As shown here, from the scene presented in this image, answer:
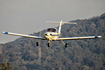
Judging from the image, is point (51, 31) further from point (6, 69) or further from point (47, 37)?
point (6, 69)

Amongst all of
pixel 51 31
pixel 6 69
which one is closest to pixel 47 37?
pixel 51 31

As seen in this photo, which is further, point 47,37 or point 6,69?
point 6,69

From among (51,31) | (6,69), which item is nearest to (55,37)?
(51,31)

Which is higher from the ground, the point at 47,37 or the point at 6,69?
the point at 47,37

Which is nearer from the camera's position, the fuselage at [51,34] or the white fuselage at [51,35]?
the white fuselage at [51,35]

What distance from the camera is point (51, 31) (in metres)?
57.1

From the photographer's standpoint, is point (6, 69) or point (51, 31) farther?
point (6, 69)

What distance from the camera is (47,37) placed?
180ft

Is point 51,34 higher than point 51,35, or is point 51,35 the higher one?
point 51,34

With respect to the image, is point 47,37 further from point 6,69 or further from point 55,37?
point 6,69

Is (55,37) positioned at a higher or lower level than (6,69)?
higher

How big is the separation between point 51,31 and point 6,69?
6412 centimetres

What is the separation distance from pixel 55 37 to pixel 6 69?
63.8 m

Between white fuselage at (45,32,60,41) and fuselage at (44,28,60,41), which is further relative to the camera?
fuselage at (44,28,60,41)
